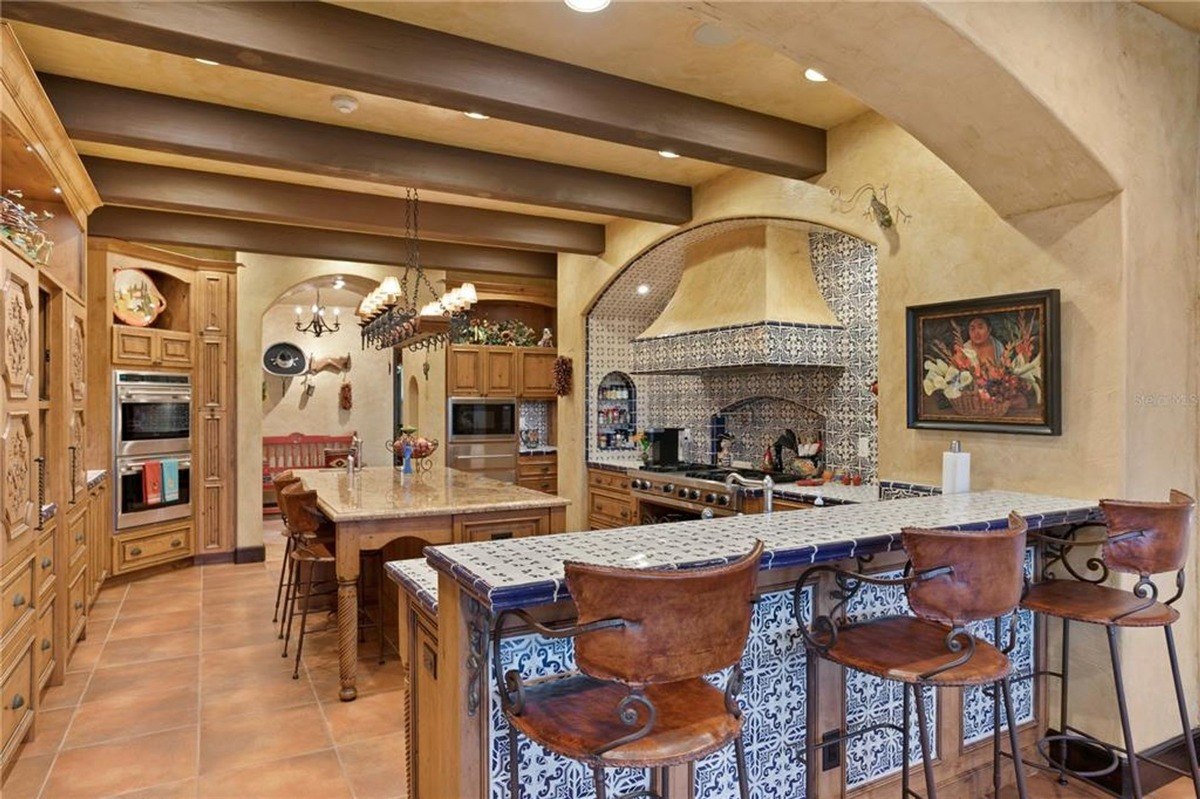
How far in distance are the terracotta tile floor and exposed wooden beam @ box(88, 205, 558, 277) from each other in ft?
9.44

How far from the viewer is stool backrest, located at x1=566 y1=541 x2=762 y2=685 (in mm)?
1314

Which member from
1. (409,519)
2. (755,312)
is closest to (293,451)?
(409,519)

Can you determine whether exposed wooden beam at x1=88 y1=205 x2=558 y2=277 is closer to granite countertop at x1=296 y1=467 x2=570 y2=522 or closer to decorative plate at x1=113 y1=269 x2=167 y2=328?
decorative plate at x1=113 y1=269 x2=167 y2=328

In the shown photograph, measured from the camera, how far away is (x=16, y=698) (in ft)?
Answer: 8.98

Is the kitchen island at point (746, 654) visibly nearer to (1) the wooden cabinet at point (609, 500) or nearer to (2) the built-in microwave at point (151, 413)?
→ (1) the wooden cabinet at point (609, 500)

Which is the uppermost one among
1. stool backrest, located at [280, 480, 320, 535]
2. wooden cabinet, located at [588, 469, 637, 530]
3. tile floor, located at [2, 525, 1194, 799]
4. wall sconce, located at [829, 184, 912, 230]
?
wall sconce, located at [829, 184, 912, 230]

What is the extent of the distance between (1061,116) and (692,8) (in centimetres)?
132

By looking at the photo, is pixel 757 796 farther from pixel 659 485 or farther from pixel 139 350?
pixel 139 350

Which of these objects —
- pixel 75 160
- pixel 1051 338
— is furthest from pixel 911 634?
pixel 75 160

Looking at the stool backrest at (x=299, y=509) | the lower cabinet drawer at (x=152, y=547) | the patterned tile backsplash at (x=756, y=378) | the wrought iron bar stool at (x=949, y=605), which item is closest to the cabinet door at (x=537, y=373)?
the patterned tile backsplash at (x=756, y=378)

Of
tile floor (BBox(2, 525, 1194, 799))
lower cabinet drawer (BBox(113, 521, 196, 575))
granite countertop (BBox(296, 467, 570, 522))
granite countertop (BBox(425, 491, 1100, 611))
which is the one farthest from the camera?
lower cabinet drawer (BBox(113, 521, 196, 575))

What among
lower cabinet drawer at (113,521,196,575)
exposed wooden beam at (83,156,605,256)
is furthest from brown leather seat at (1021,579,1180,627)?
lower cabinet drawer at (113,521,196,575)

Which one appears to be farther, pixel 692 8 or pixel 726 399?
pixel 726 399

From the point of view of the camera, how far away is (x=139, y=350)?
5.66m
